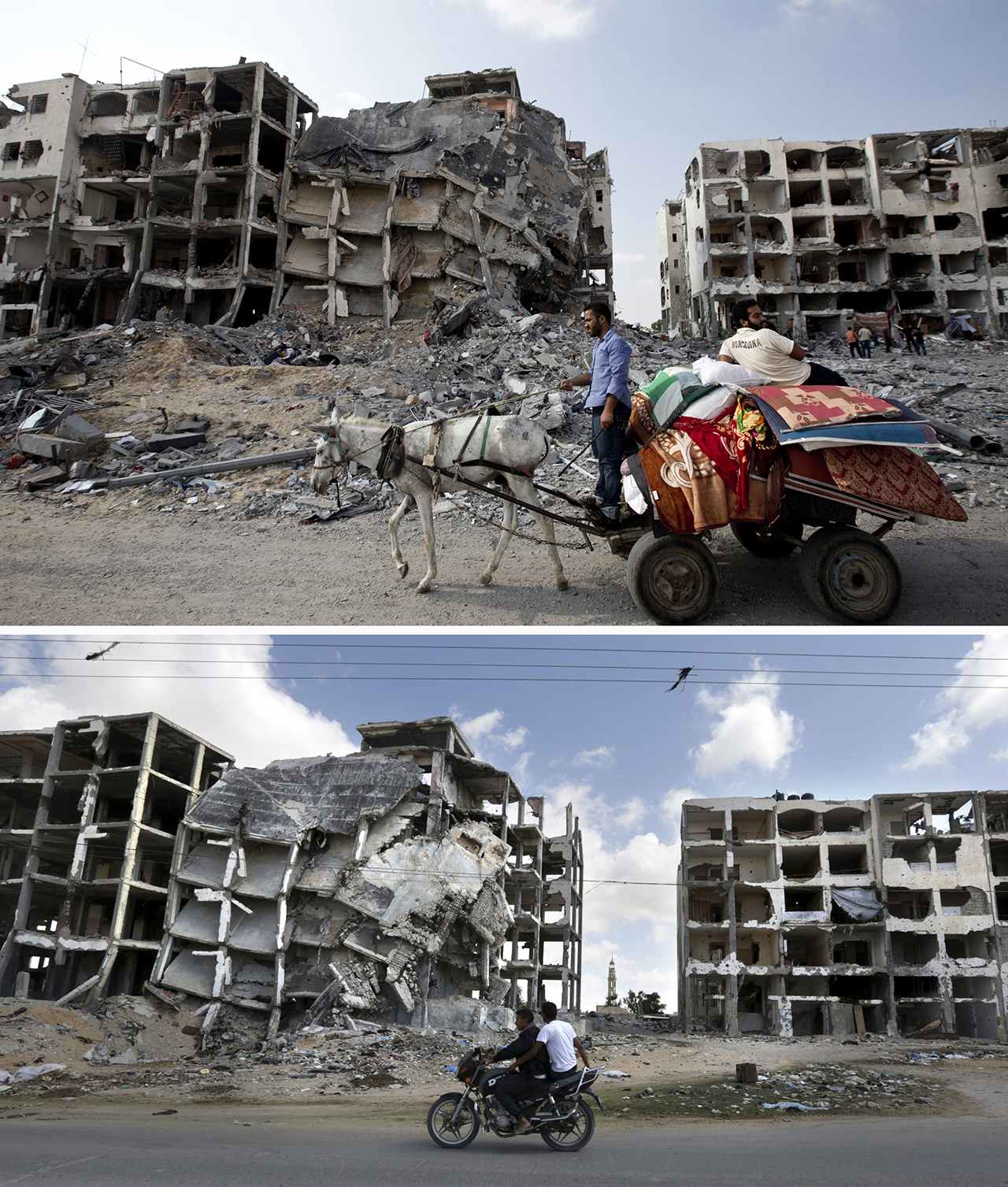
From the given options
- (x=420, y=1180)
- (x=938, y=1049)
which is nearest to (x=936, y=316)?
(x=938, y=1049)

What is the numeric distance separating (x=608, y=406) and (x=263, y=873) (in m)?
18.5

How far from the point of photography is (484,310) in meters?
30.3

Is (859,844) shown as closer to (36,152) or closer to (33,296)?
(33,296)

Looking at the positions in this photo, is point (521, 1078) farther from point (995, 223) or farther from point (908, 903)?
point (995, 223)

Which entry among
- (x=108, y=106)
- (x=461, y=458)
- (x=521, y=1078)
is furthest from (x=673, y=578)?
(x=108, y=106)

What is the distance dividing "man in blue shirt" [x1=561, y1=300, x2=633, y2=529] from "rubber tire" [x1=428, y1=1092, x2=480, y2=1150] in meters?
5.68

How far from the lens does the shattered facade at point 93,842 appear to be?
72.0ft

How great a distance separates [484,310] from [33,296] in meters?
24.4

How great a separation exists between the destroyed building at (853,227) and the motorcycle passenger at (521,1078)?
42.4 metres

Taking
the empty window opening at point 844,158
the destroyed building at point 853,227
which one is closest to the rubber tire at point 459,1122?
the destroyed building at point 853,227

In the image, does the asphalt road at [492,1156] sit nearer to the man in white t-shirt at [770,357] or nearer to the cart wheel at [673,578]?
the cart wheel at [673,578]

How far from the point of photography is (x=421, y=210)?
37.6 meters

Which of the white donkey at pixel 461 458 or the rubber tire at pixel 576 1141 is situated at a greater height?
the white donkey at pixel 461 458

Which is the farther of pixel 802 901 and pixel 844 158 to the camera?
pixel 844 158
